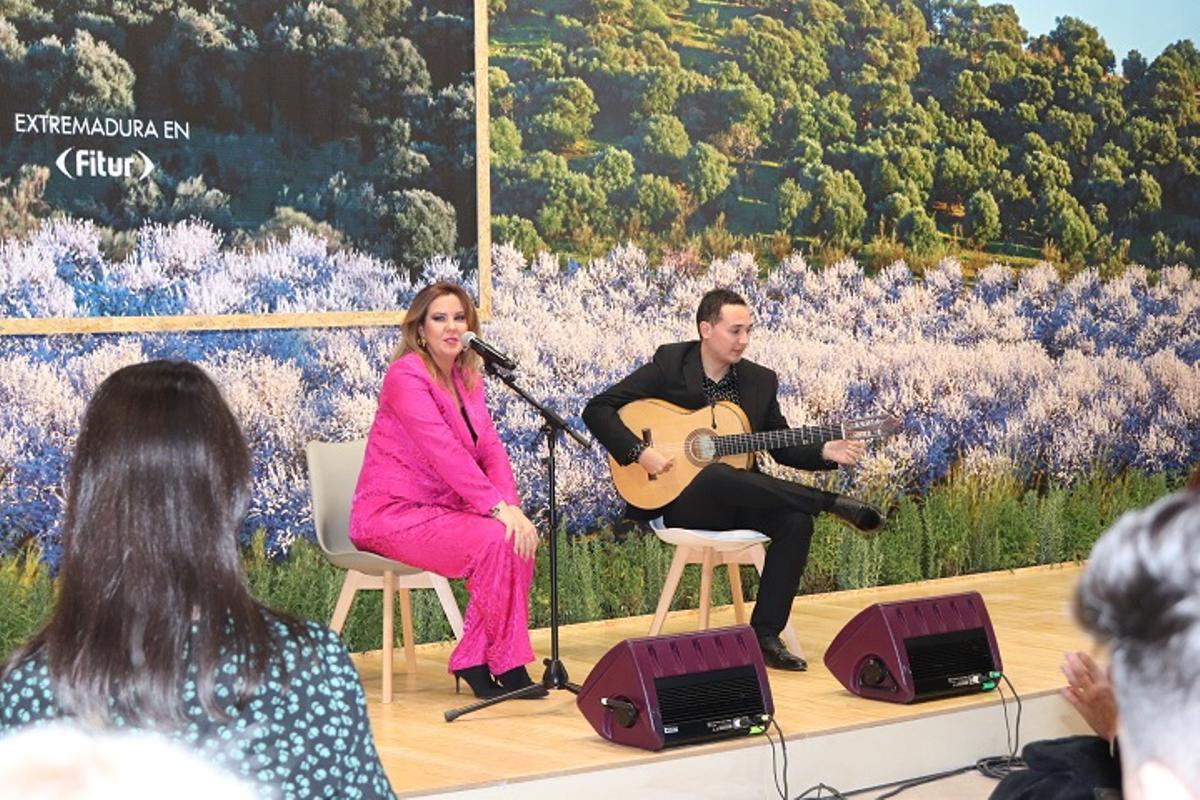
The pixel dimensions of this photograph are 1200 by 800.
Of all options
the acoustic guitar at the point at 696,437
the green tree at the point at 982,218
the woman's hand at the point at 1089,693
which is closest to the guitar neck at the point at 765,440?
the acoustic guitar at the point at 696,437

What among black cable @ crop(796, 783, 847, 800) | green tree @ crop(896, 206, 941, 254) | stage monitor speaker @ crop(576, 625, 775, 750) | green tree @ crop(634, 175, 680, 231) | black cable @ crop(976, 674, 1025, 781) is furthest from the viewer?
green tree @ crop(896, 206, 941, 254)

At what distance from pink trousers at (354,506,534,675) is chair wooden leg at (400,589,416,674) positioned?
0.46 meters

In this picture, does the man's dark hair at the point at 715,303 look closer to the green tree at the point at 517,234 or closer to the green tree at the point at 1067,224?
the green tree at the point at 517,234

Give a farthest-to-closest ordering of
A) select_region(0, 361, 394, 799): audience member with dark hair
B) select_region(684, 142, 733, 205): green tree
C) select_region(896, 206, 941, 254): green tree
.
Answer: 1. select_region(896, 206, 941, 254): green tree
2. select_region(684, 142, 733, 205): green tree
3. select_region(0, 361, 394, 799): audience member with dark hair

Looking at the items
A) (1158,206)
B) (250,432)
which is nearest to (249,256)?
(250,432)

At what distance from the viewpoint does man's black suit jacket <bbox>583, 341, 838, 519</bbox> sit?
223 inches

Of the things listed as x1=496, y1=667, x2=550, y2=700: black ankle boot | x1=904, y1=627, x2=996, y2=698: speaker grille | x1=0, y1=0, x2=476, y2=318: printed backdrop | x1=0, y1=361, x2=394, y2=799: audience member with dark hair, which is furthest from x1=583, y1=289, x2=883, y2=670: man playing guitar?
x1=0, y1=361, x2=394, y2=799: audience member with dark hair

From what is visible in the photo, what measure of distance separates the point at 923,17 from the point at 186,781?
21.7ft

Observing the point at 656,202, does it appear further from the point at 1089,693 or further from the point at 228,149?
the point at 1089,693

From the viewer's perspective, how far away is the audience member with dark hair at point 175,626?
1.67m

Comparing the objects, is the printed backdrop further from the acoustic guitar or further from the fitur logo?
the acoustic guitar

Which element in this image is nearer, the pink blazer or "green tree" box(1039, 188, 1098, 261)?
the pink blazer

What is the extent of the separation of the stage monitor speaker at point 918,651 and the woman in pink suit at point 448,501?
919mm

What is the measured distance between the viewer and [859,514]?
531 centimetres
